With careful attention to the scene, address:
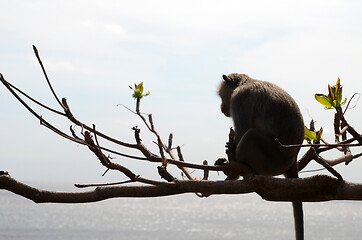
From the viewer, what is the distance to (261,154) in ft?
19.3

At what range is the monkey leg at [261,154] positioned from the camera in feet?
19.2

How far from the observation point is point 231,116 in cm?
693

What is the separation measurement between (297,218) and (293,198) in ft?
4.59

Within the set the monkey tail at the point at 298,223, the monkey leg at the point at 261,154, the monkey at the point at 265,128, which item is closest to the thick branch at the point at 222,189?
the monkey tail at the point at 298,223

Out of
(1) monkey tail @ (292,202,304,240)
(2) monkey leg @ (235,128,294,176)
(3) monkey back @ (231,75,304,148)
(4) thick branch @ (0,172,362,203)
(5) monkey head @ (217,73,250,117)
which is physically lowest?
(1) monkey tail @ (292,202,304,240)

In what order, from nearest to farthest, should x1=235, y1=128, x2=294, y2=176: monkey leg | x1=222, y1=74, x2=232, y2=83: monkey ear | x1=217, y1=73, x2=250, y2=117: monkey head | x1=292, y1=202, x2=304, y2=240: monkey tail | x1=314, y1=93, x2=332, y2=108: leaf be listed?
x1=314, y1=93, x2=332, y2=108: leaf → x1=292, y1=202, x2=304, y2=240: monkey tail → x1=235, y1=128, x2=294, y2=176: monkey leg → x1=222, y1=74, x2=232, y2=83: monkey ear → x1=217, y1=73, x2=250, y2=117: monkey head

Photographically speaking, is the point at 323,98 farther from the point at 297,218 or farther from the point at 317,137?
the point at 297,218

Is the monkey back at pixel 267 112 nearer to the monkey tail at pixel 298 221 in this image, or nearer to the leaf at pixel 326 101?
the monkey tail at pixel 298 221

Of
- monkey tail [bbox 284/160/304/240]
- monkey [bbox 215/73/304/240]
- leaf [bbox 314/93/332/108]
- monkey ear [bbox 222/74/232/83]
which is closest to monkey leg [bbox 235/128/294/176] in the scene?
monkey [bbox 215/73/304/240]

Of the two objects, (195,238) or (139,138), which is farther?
(195,238)

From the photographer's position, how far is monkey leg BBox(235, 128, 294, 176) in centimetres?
586

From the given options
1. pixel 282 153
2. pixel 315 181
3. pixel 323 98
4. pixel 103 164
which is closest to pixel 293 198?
pixel 315 181

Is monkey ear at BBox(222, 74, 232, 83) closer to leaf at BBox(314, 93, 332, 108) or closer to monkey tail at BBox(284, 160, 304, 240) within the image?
monkey tail at BBox(284, 160, 304, 240)

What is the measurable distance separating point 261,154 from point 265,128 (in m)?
0.44
